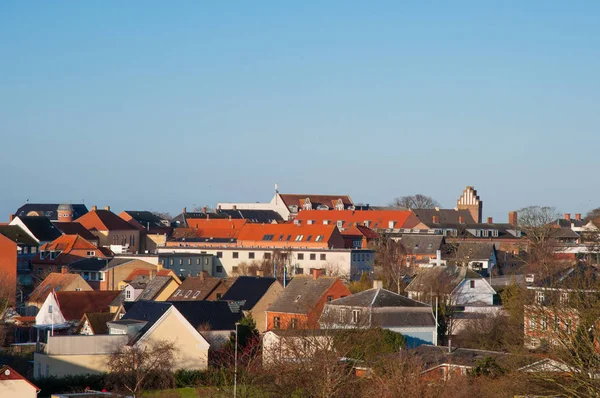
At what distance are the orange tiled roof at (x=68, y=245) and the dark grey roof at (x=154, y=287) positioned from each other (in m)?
29.4

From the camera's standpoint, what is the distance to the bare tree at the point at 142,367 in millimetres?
37981

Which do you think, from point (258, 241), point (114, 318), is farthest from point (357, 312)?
point (258, 241)

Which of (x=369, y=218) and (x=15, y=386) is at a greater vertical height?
(x=369, y=218)

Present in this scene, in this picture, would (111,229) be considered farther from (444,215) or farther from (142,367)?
(142,367)

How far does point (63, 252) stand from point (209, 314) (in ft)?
144

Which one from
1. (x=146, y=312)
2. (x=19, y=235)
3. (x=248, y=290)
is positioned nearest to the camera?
(x=146, y=312)

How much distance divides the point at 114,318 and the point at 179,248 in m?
47.5

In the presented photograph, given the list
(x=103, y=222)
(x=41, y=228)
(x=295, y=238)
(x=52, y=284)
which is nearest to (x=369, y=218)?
(x=295, y=238)

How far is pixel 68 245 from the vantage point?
88750 millimetres

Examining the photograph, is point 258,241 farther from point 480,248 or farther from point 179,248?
point 480,248

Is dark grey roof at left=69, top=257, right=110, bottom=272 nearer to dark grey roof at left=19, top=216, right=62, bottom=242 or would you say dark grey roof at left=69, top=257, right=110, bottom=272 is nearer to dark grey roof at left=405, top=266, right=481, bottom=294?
dark grey roof at left=19, top=216, right=62, bottom=242

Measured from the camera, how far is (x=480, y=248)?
8331 centimetres

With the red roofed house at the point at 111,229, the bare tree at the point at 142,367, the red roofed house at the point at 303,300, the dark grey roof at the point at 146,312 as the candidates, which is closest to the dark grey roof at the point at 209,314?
the dark grey roof at the point at 146,312

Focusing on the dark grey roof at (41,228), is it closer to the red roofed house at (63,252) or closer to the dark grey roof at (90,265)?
the red roofed house at (63,252)
